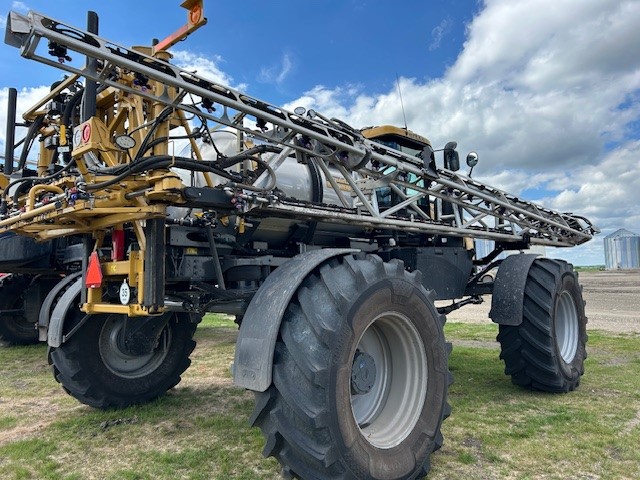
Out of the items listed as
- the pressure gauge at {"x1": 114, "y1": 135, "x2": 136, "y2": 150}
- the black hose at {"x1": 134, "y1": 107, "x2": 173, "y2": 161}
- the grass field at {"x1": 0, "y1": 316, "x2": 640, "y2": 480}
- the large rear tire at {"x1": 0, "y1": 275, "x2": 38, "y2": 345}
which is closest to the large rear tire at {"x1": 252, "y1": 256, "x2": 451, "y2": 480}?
the grass field at {"x1": 0, "y1": 316, "x2": 640, "y2": 480}

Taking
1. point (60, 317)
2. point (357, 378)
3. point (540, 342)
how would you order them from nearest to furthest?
1. point (357, 378)
2. point (60, 317)
3. point (540, 342)

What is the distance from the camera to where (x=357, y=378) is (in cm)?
337

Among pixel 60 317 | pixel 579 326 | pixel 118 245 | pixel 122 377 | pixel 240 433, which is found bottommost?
pixel 240 433

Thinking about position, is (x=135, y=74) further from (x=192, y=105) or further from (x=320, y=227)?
(x=320, y=227)

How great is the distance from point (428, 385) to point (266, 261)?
1.62 meters

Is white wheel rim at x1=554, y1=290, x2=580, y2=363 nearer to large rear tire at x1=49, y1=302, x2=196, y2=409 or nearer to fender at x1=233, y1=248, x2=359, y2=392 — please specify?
fender at x1=233, y1=248, x2=359, y2=392

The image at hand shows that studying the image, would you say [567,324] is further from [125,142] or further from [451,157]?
[125,142]

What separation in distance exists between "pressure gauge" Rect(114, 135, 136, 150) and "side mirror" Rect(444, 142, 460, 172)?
11.4ft

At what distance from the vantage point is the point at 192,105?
136 inches

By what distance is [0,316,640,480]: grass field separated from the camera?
Result: 365cm

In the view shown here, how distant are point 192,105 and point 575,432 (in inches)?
158

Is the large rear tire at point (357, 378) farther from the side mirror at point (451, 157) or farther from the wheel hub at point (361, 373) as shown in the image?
the side mirror at point (451, 157)

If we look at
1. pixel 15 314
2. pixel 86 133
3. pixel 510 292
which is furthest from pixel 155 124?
pixel 15 314

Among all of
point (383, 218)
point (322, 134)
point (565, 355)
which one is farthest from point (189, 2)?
point (565, 355)
